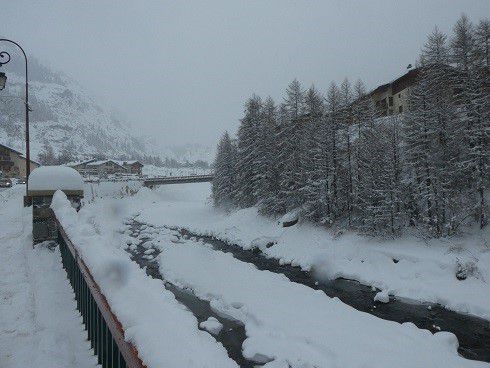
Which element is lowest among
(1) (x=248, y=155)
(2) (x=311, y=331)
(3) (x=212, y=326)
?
(3) (x=212, y=326)

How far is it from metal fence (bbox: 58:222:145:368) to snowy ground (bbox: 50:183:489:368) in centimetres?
12

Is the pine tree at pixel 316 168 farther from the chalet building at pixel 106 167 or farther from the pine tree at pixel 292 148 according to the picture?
the chalet building at pixel 106 167

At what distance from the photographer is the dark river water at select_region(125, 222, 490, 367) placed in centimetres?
1141

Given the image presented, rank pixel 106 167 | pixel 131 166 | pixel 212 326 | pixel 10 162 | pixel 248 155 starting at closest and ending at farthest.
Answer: pixel 212 326
pixel 248 155
pixel 10 162
pixel 106 167
pixel 131 166

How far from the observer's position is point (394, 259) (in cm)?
2206

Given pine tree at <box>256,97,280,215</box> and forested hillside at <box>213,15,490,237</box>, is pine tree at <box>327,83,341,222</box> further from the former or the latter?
pine tree at <box>256,97,280,215</box>

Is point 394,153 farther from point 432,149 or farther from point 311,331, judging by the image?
point 311,331

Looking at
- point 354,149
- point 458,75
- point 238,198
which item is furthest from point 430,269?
point 238,198

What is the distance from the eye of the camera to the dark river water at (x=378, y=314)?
11406mm

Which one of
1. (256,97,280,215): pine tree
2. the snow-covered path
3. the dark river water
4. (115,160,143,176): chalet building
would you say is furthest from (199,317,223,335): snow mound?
(115,160,143,176): chalet building

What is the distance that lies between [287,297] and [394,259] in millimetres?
10158

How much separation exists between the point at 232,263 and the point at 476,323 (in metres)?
13.3

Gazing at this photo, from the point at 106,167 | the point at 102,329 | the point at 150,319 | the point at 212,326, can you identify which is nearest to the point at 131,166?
the point at 106,167

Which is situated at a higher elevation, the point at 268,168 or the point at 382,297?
the point at 268,168
